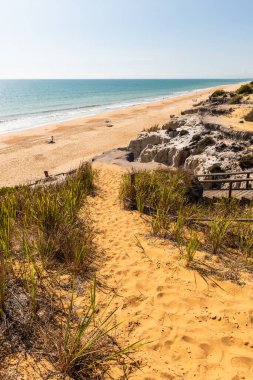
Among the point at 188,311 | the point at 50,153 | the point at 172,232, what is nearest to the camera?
the point at 188,311

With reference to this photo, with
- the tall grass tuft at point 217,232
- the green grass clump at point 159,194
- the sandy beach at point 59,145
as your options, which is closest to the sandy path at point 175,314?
the tall grass tuft at point 217,232

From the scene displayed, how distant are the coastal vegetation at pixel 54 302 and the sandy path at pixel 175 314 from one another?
14.8 inches

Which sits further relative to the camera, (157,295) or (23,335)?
(157,295)

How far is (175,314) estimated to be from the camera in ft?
14.3

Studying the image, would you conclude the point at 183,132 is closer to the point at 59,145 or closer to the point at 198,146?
the point at 198,146

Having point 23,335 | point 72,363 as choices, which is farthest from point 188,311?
point 23,335

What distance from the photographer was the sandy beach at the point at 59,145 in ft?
67.7

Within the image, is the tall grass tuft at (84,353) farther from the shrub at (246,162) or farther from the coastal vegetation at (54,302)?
the shrub at (246,162)

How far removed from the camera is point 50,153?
25.1 m

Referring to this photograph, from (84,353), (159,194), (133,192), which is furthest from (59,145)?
(84,353)

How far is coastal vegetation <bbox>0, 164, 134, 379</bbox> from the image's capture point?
132 inches

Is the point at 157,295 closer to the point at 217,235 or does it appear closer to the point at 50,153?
the point at 217,235

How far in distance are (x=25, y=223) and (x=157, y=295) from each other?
3.46 metres

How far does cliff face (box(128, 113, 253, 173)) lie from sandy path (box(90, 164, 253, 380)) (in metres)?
7.71
